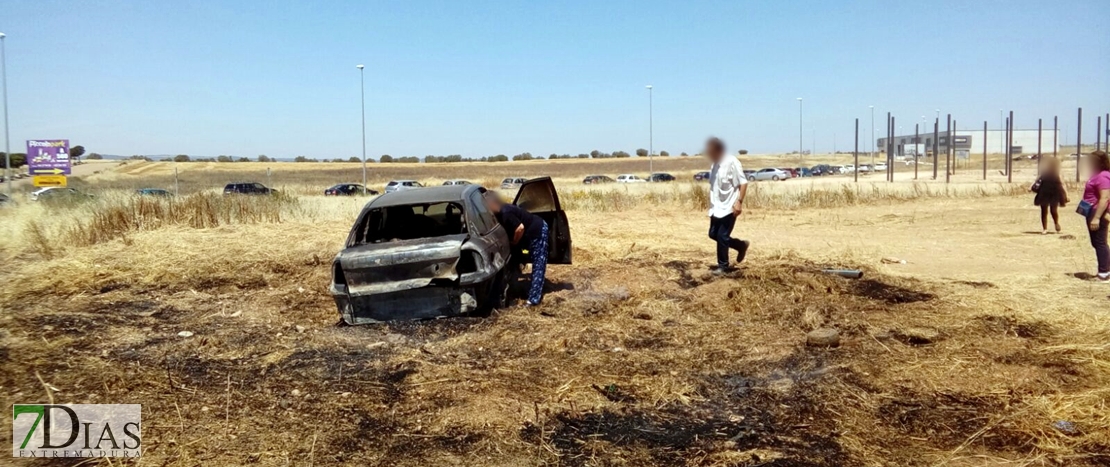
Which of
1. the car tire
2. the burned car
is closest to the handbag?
the car tire

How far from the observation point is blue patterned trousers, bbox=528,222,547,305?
7.68 meters

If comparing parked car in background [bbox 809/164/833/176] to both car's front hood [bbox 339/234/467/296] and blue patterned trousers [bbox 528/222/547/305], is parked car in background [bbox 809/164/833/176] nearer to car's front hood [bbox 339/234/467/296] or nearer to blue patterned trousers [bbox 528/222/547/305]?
blue patterned trousers [bbox 528/222/547/305]

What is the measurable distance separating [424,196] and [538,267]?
141 centimetres

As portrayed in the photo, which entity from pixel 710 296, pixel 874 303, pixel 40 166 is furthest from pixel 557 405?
pixel 40 166

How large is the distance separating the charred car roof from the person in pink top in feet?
22.0

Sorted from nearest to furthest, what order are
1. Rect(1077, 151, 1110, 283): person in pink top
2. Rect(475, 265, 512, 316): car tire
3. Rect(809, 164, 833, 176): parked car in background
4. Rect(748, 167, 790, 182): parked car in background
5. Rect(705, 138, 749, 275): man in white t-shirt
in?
1. Rect(475, 265, 512, 316): car tire
2. Rect(1077, 151, 1110, 283): person in pink top
3. Rect(705, 138, 749, 275): man in white t-shirt
4. Rect(748, 167, 790, 182): parked car in background
5. Rect(809, 164, 833, 176): parked car in background

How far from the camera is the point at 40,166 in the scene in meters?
26.2

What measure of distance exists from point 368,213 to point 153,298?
3.42m

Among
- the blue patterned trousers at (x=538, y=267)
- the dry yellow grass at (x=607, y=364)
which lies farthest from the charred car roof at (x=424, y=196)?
the dry yellow grass at (x=607, y=364)

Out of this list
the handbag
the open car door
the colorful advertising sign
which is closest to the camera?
the handbag

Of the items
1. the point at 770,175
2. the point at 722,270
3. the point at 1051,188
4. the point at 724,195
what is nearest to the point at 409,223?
the point at 724,195

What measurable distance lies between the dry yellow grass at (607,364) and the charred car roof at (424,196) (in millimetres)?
1320

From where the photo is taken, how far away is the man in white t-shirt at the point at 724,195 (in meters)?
8.43

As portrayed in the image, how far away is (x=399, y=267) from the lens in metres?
6.78
